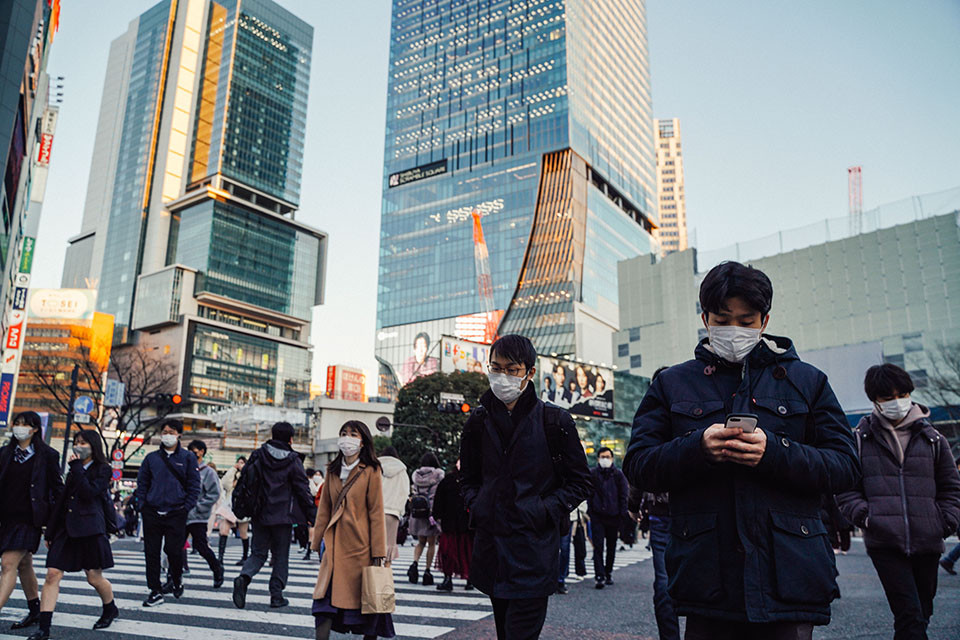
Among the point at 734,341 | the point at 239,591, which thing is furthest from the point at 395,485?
the point at 734,341

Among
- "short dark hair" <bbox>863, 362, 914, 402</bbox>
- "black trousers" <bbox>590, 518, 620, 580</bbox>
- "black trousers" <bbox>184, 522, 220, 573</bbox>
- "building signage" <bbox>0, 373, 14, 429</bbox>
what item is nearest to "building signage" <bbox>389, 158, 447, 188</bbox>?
"building signage" <bbox>0, 373, 14, 429</bbox>

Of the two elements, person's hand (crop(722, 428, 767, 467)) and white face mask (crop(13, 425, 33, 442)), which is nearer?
person's hand (crop(722, 428, 767, 467))

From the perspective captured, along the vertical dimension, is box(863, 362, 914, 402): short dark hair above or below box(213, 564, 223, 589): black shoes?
above

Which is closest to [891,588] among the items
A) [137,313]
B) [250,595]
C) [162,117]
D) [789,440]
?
[789,440]

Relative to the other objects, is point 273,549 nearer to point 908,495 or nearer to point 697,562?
point 908,495

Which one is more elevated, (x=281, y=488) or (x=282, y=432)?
(x=282, y=432)

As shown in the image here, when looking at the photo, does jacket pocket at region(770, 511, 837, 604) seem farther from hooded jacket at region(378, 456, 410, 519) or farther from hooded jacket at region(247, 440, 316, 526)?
hooded jacket at region(378, 456, 410, 519)

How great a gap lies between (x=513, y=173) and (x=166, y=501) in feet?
314

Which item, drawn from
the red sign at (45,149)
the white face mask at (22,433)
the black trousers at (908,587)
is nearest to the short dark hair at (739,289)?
the black trousers at (908,587)

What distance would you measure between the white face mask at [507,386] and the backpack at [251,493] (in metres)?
4.46

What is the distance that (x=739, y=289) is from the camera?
2223 millimetres

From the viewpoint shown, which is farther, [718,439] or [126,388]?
[126,388]

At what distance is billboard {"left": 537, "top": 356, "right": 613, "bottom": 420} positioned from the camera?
1924 inches

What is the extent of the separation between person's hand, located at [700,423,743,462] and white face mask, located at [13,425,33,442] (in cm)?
606
